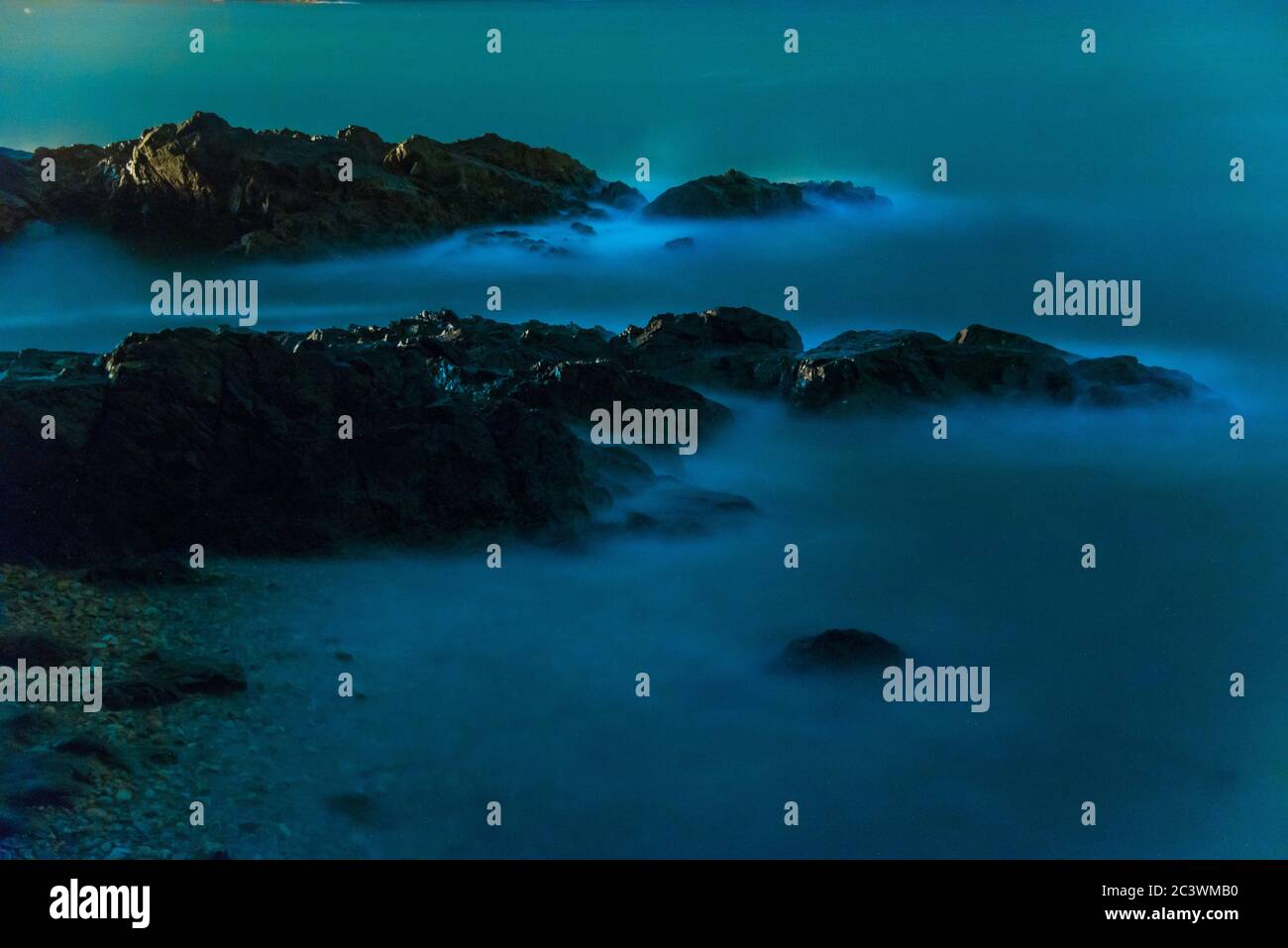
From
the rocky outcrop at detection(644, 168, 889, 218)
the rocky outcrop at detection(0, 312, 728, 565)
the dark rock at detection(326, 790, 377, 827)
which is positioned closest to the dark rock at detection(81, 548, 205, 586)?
the rocky outcrop at detection(0, 312, 728, 565)

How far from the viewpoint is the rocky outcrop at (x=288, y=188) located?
84.6 ft

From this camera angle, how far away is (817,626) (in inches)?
551

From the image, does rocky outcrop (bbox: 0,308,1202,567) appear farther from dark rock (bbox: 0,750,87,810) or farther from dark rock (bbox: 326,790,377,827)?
dark rock (bbox: 326,790,377,827)

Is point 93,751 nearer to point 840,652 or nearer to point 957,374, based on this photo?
point 840,652

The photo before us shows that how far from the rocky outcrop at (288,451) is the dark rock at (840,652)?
253cm

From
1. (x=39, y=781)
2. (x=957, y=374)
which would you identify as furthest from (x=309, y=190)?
(x=39, y=781)

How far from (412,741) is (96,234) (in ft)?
62.9

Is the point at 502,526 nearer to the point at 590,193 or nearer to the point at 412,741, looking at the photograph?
the point at 412,741

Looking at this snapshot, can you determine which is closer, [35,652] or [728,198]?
[35,652]

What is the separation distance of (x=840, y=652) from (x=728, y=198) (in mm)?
16285

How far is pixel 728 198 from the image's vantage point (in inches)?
1102

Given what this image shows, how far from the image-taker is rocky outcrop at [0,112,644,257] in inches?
1015
